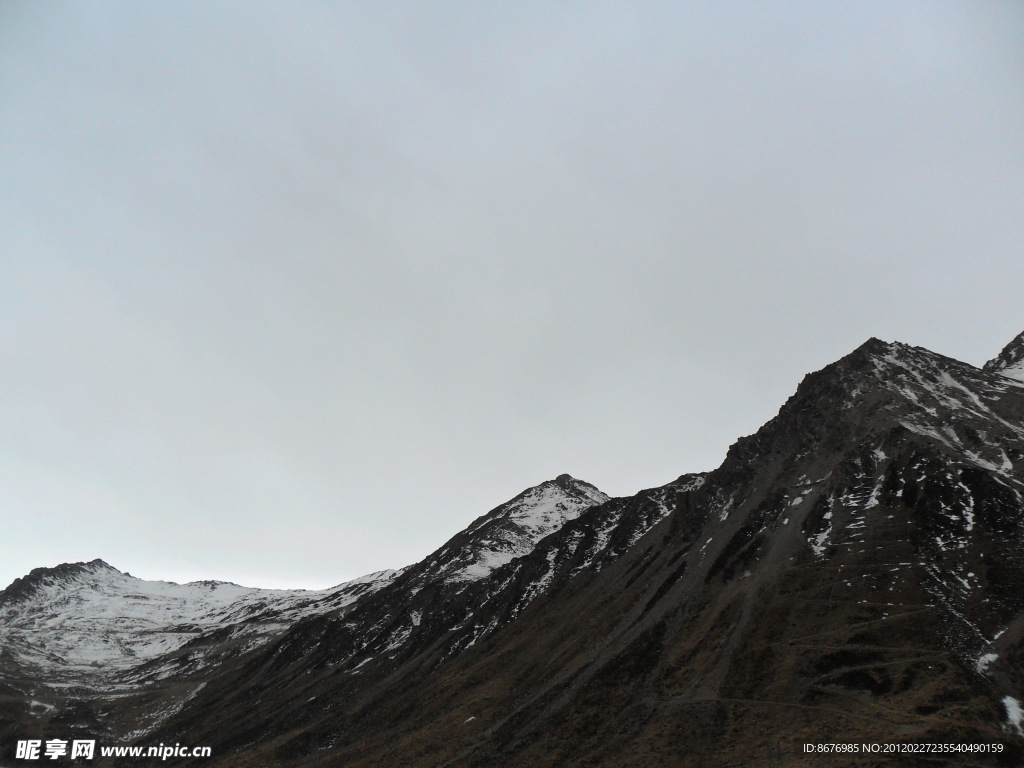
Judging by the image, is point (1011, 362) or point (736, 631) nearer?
point (736, 631)

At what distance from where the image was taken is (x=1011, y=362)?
141500 mm

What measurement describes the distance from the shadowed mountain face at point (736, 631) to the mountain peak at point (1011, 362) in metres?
1.25

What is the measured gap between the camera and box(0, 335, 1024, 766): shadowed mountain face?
2168 inches

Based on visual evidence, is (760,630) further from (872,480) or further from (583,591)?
(583,591)

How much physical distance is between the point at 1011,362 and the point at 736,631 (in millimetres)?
118634

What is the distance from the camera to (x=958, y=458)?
84.6 metres

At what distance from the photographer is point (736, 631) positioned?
2844 inches

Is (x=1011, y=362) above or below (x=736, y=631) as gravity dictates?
above

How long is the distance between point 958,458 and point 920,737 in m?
53.0

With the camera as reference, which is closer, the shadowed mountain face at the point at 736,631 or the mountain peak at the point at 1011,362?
the shadowed mountain face at the point at 736,631

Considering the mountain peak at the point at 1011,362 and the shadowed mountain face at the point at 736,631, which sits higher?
the mountain peak at the point at 1011,362

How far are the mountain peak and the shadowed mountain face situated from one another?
4.11 ft

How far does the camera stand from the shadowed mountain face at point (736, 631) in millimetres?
55062

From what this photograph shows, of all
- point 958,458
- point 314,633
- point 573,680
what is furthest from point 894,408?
point 314,633
